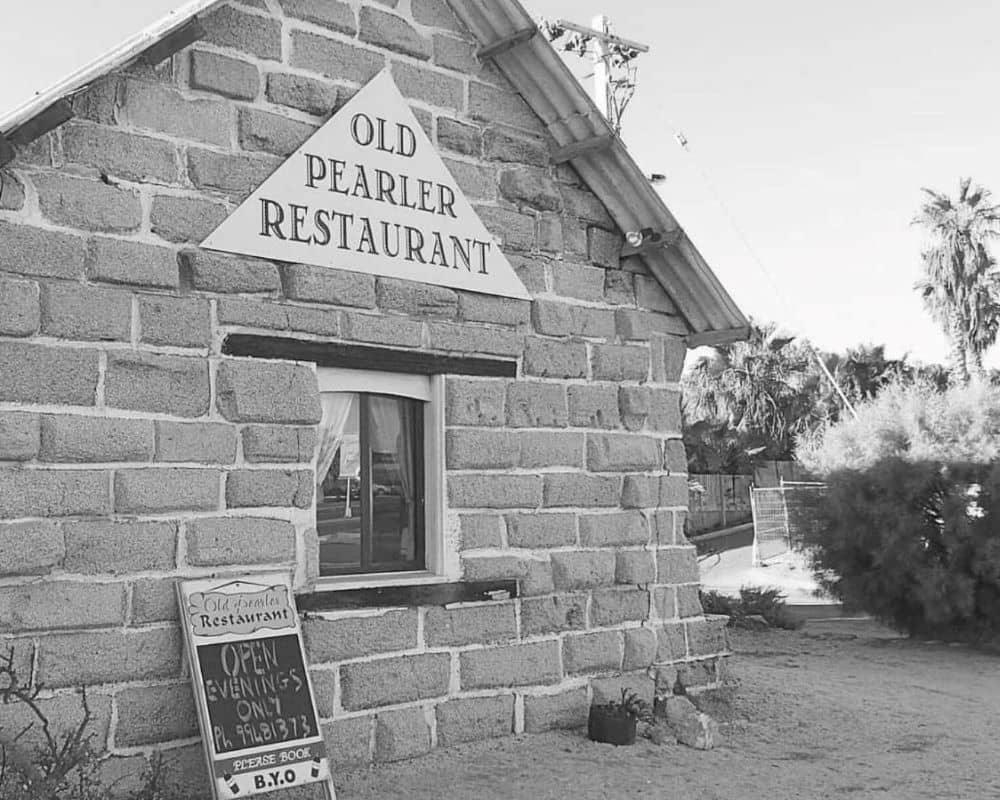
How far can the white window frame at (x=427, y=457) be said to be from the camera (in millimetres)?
6598

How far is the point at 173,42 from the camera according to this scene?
5.72m

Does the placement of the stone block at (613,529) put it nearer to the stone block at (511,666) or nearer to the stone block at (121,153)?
the stone block at (511,666)

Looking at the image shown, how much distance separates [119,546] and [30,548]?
43 cm

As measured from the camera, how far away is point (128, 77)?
18.9 ft

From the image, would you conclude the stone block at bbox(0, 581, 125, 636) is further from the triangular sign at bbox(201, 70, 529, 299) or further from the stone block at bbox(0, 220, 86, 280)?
the triangular sign at bbox(201, 70, 529, 299)

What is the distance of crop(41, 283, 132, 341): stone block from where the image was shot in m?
5.42

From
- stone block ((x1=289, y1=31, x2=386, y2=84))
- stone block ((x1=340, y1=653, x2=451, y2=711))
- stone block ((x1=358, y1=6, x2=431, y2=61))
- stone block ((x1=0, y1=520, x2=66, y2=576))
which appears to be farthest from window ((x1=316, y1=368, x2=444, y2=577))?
stone block ((x1=358, y1=6, x2=431, y2=61))

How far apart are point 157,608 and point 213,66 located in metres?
2.85

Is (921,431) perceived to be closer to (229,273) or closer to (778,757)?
(778,757)

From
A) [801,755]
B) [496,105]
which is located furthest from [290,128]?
[801,755]

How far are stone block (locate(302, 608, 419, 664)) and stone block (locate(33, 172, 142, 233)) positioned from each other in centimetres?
231

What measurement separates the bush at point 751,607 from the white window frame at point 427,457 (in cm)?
719

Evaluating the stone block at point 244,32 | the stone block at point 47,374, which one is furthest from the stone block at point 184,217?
the stone block at point 244,32

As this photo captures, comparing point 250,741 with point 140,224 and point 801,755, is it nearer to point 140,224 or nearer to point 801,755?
point 140,224
